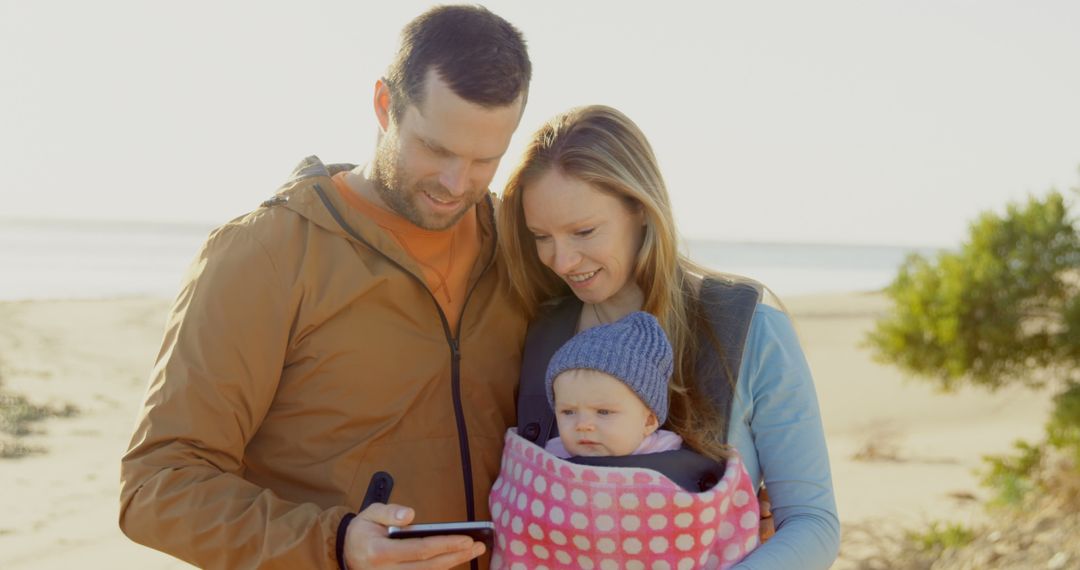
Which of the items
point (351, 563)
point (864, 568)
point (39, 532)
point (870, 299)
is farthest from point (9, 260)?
point (351, 563)

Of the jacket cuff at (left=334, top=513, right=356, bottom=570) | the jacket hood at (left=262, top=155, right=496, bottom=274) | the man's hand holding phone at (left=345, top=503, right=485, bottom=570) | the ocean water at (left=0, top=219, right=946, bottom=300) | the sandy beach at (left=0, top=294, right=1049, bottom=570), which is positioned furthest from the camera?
the ocean water at (left=0, top=219, right=946, bottom=300)

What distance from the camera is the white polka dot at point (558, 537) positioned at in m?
2.82

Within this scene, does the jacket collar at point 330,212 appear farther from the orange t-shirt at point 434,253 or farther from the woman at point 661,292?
the woman at point 661,292

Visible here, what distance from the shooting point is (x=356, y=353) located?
3.00m

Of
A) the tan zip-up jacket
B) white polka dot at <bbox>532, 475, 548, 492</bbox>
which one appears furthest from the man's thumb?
white polka dot at <bbox>532, 475, 548, 492</bbox>

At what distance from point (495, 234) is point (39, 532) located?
5991 millimetres

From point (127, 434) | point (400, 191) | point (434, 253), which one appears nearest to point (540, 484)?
point (434, 253)

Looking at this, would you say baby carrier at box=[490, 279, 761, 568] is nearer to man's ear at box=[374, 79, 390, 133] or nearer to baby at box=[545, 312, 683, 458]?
baby at box=[545, 312, 683, 458]

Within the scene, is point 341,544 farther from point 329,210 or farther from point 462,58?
point 462,58

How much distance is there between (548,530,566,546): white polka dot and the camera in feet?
9.26

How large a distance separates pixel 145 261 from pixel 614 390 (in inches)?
1490

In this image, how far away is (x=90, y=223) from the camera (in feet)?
216

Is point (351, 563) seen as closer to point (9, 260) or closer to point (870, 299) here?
point (870, 299)

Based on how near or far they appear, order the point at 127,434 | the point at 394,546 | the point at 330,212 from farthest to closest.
Answer: 1. the point at 127,434
2. the point at 330,212
3. the point at 394,546
